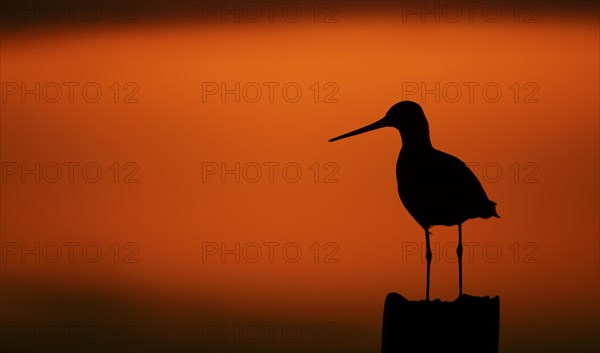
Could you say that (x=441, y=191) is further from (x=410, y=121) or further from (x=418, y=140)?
(x=410, y=121)

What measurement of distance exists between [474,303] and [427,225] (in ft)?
3.32

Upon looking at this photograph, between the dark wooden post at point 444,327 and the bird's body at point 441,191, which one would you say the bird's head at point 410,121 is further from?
the dark wooden post at point 444,327

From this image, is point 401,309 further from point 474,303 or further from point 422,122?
point 422,122

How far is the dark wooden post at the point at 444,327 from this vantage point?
4180 millimetres

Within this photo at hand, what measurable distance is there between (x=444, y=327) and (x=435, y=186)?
1.11 metres

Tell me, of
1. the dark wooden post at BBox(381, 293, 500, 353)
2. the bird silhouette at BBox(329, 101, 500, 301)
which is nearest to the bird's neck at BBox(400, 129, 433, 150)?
the bird silhouette at BBox(329, 101, 500, 301)

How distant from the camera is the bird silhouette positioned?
5.02 meters

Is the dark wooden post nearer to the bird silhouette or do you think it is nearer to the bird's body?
the bird silhouette

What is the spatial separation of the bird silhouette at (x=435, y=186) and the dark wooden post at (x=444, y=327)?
0.69 metres

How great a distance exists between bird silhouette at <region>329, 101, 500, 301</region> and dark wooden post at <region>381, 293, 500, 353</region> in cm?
69

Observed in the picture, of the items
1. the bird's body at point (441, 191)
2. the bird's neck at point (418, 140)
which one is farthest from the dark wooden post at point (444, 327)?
the bird's neck at point (418, 140)

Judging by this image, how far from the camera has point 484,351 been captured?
417 centimetres

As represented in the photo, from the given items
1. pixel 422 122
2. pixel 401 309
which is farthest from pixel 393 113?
pixel 401 309

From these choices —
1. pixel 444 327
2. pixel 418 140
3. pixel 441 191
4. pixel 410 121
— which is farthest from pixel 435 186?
pixel 444 327
